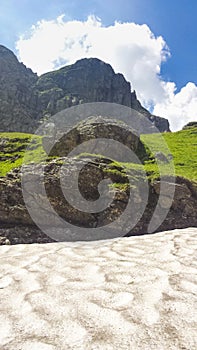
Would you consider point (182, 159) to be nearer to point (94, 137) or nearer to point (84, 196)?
point (94, 137)

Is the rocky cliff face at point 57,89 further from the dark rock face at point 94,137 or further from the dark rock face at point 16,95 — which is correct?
the dark rock face at point 94,137

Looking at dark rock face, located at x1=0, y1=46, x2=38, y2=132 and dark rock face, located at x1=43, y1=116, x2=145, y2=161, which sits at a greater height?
dark rock face, located at x1=0, y1=46, x2=38, y2=132

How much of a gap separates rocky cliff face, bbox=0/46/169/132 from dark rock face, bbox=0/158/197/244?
8074 centimetres

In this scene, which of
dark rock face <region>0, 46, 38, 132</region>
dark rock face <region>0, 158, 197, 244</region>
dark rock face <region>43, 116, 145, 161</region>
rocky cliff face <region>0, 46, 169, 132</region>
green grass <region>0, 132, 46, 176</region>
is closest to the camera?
dark rock face <region>0, 158, 197, 244</region>

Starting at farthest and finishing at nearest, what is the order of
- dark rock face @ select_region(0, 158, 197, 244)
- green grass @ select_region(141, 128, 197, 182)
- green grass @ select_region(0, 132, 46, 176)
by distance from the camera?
green grass @ select_region(141, 128, 197, 182) < green grass @ select_region(0, 132, 46, 176) < dark rock face @ select_region(0, 158, 197, 244)

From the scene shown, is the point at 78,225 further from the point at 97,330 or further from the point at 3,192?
the point at 97,330

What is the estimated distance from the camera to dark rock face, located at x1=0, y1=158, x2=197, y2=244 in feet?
24.8

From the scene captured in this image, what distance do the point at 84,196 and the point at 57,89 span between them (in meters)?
115

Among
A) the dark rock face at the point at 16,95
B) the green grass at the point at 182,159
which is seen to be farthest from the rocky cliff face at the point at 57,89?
the green grass at the point at 182,159

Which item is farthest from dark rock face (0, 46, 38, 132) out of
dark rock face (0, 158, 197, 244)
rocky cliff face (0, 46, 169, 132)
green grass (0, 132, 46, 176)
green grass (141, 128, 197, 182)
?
dark rock face (0, 158, 197, 244)

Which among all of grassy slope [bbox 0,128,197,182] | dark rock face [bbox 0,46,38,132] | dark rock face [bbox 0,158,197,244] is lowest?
dark rock face [bbox 0,158,197,244]

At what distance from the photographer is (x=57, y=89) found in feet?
386

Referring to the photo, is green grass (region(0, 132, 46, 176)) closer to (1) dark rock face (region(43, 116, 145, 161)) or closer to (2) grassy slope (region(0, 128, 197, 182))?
(2) grassy slope (region(0, 128, 197, 182))

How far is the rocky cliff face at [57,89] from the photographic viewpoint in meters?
96.5
